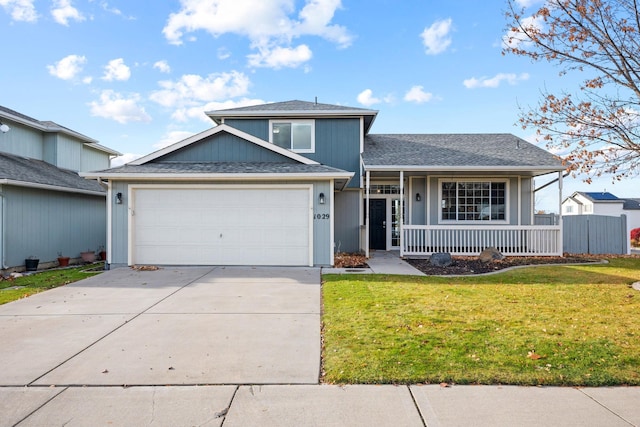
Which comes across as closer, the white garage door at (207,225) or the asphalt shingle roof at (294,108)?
the white garage door at (207,225)

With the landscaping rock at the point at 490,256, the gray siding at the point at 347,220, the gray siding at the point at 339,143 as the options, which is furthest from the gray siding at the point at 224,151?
the landscaping rock at the point at 490,256

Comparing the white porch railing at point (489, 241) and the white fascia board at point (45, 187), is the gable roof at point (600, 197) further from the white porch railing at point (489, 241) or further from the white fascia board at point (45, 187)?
the white fascia board at point (45, 187)

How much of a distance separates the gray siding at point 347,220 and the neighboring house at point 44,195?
8625 mm

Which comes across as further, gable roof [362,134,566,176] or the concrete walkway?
gable roof [362,134,566,176]

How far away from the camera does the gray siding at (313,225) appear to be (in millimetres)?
10602

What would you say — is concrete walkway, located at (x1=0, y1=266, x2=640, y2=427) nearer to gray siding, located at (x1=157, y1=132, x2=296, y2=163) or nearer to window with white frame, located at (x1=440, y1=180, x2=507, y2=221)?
gray siding, located at (x1=157, y1=132, x2=296, y2=163)

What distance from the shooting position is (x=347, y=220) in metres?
14.5

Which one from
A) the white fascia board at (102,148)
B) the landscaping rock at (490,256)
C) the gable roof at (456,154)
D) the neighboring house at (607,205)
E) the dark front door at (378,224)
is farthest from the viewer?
the neighboring house at (607,205)

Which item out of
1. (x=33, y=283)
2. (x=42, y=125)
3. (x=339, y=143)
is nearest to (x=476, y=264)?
(x=339, y=143)

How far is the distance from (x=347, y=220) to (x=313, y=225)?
160 inches

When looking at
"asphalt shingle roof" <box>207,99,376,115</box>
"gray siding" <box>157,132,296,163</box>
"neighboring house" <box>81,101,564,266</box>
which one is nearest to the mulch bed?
"neighboring house" <box>81,101,564,266</box>

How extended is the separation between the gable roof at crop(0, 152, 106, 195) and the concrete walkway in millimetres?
6529

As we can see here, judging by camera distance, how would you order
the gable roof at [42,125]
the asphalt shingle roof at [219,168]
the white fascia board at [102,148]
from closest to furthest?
the asphalt shingle roof at [219,168], the gable roof at [42,125], the white fascia board at [102,148]

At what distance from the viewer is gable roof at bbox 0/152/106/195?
11.1 m
